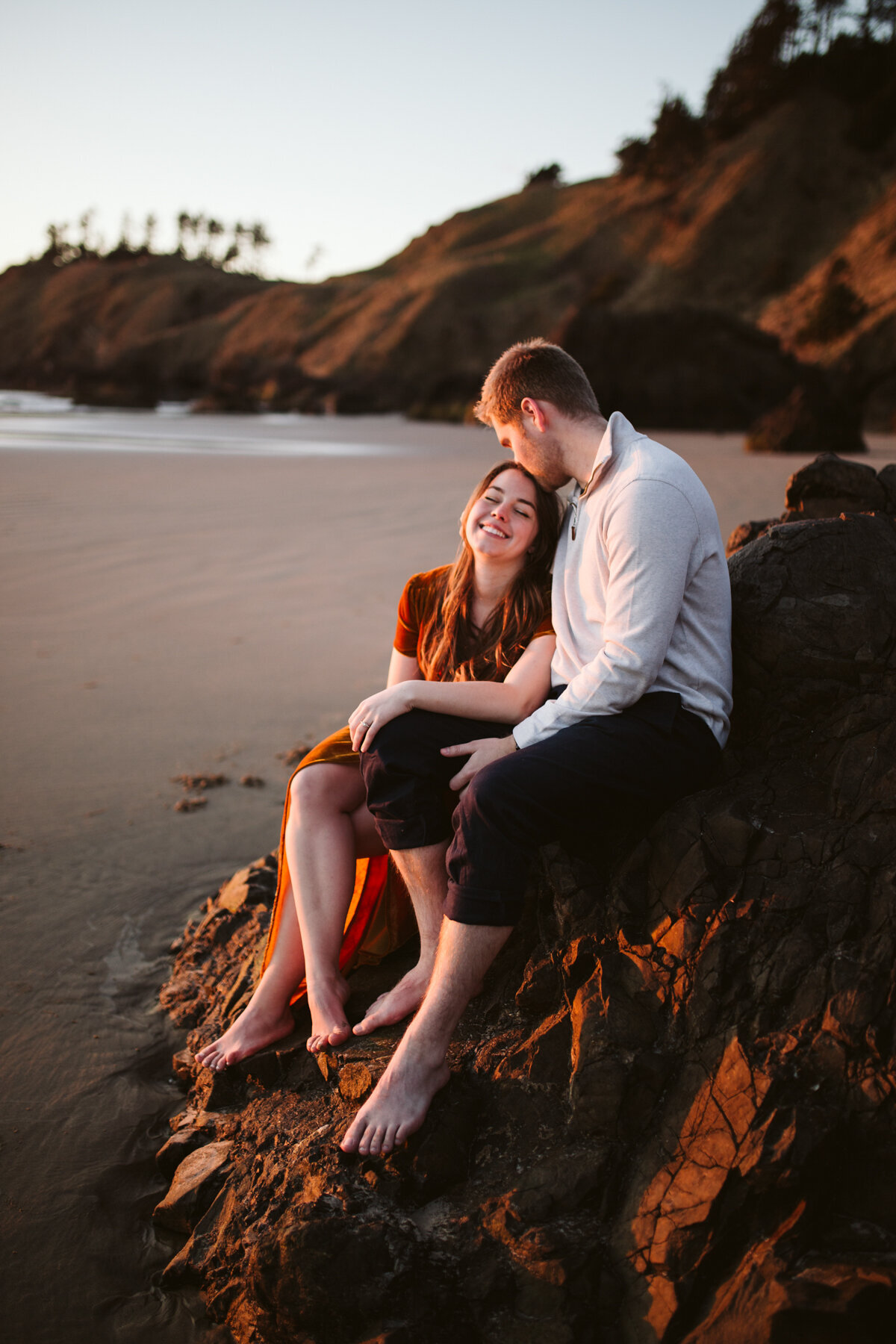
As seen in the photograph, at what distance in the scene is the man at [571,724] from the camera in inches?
78.3

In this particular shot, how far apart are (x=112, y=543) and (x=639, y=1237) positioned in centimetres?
731

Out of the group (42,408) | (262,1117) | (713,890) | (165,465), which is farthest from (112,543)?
(42,408)

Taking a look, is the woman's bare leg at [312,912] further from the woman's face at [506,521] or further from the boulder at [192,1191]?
the woman's face at [506,521]

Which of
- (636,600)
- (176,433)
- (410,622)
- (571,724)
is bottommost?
(571,724)

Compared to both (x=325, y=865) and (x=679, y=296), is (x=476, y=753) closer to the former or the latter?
(x=325, y=865)

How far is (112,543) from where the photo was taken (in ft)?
25.8

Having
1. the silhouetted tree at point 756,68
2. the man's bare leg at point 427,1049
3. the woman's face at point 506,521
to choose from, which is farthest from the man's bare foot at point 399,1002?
the silhouetted tree at point 756,68

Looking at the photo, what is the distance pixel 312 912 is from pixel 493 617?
0.98 metres

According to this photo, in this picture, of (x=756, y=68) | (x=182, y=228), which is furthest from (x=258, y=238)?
(x=756, y=68)

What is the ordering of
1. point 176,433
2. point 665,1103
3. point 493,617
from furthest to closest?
point 176,433 → point 493,617 → point 665,1103

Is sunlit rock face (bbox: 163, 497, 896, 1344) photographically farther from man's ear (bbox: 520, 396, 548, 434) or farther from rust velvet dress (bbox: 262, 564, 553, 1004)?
man's ear (bbox: 520, 396, 548, 434)

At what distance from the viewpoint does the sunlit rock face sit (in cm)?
157

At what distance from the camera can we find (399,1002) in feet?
7.28

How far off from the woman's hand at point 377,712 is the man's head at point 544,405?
745 mm
